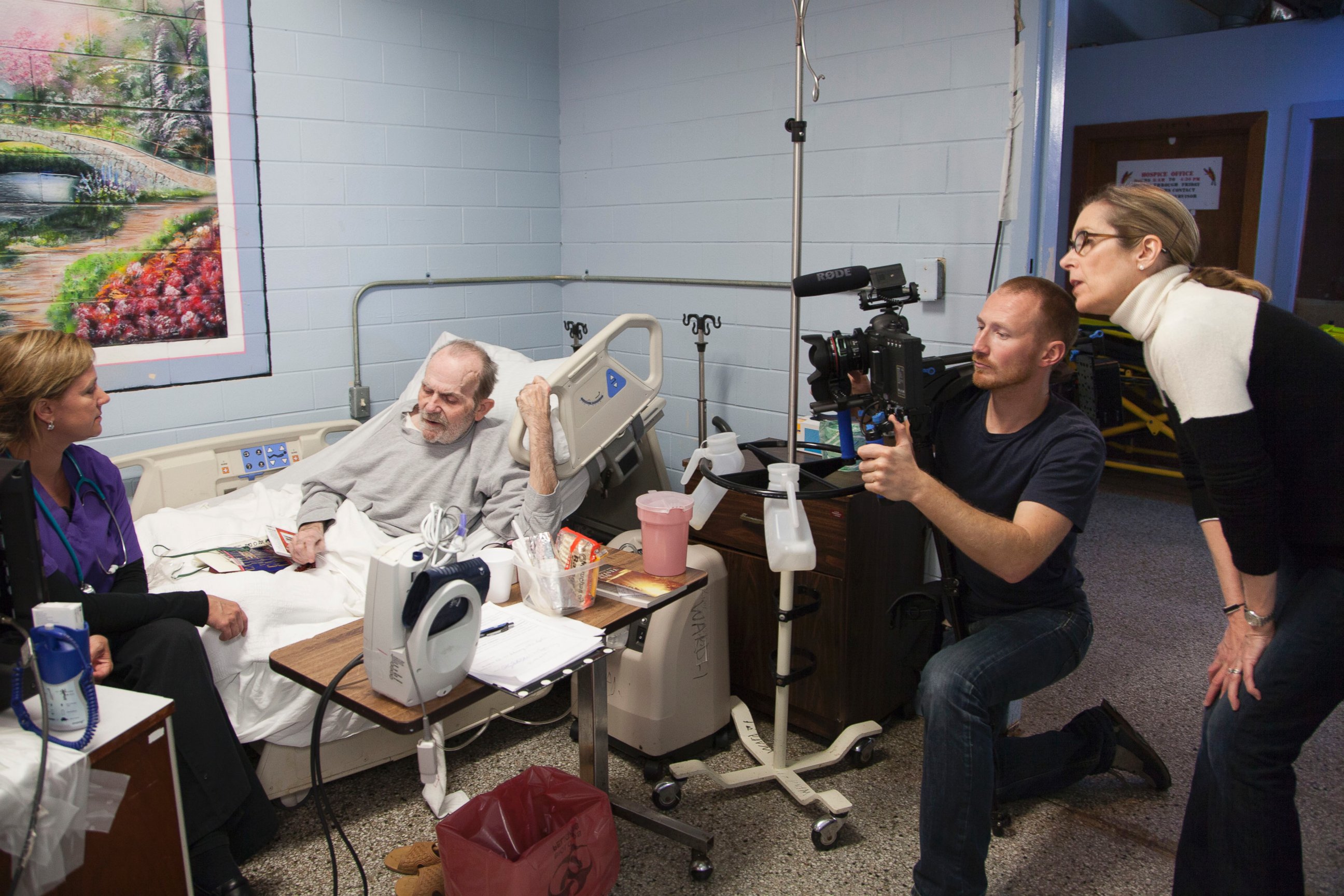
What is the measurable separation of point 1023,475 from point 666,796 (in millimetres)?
1075

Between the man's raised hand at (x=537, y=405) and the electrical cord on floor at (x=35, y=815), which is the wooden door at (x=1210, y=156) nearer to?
the man's raised hand at (x=537, y=405)

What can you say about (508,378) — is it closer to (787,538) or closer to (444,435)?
(444,435)

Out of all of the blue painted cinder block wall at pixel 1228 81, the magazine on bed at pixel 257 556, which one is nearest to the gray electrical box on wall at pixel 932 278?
the magazine on bed at pixel 257 556

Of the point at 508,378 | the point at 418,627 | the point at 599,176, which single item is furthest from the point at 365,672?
the point at 599,176

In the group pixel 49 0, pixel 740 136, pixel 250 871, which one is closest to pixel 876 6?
pixel 740 136

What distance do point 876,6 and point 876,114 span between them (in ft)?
1.02

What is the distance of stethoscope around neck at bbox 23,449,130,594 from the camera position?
1.83 metres

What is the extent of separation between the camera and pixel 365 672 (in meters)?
1.54

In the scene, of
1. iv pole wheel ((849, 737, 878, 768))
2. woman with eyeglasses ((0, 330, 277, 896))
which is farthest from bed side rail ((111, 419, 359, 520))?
iv pole wheel ((849, 737, 878, 768))

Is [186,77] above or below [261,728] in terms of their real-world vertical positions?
above

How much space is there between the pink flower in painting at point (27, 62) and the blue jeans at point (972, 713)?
276cm

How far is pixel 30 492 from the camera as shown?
1.35 m

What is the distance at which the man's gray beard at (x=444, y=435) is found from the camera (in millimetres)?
2604

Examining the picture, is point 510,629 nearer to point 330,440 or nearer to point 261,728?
point 261,728
